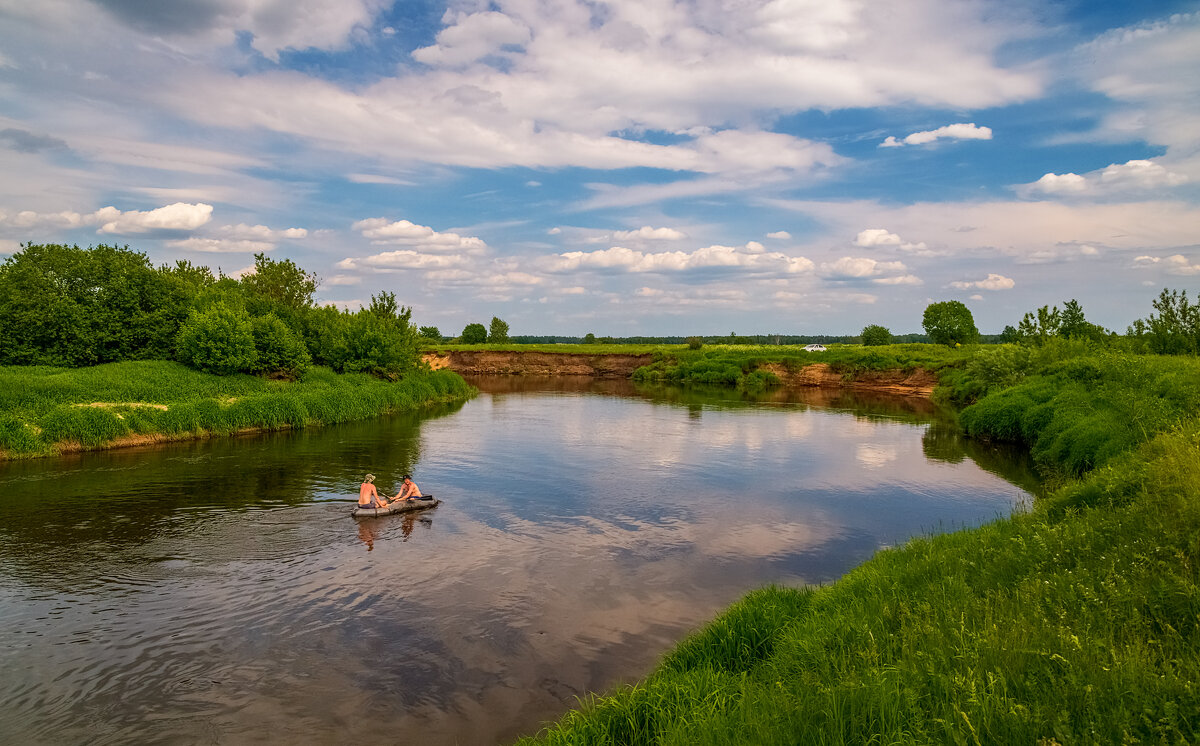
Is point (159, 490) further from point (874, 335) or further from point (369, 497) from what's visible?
point (874, 335)

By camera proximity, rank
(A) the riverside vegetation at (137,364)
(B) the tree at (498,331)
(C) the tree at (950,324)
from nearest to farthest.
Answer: (A) the riverside vegetation at (137,364) → (C) the tree at (950,324) → (B) the tree at (498,331)

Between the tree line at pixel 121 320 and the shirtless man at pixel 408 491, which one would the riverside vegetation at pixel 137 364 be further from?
the shirtless man at pixel 408 491

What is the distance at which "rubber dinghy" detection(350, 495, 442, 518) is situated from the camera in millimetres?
19453

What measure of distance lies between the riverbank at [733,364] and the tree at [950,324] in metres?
8.31

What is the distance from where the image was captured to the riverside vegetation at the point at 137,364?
Answer: 2845cm

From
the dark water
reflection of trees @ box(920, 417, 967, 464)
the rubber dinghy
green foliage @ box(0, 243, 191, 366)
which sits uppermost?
green foliage @ box(0, 243, 191, 366)

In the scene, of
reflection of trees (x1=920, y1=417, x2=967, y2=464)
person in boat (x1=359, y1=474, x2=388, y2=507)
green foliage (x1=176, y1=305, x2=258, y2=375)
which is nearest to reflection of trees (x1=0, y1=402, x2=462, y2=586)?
person in boat (x1=359, y1=474, x2=388, y2=507)

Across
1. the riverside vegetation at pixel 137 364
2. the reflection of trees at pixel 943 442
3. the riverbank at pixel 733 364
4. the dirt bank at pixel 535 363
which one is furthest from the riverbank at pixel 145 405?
the dirt bank at pixel 535 363

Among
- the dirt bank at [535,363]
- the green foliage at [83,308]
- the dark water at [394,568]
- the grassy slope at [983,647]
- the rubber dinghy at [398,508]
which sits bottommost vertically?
the dark water at [394,568]

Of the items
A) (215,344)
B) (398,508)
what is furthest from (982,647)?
(215,344)

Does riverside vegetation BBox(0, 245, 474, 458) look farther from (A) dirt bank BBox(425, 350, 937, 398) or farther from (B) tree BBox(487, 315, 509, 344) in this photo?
(B) tree BBox(487, 315, 509, 344)

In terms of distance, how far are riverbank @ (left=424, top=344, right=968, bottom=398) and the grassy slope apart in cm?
5885

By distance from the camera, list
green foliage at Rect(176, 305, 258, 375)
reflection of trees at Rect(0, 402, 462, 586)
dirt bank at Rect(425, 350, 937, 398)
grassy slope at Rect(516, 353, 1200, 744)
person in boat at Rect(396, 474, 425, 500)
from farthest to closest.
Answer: dirt bank at Rect(425, 350, 937, 398) < green foliage at Rect(176, 305, 258, 375) < person in boat at Rect(396, 474, 425, 500) < reflection of trees at Rect(0, 402, 462, 586) < grassy slope at Rect(516, 353, 1200, 744)

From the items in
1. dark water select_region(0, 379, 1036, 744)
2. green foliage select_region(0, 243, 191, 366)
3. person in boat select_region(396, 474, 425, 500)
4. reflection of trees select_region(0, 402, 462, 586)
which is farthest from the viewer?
green foliage select_region(0, 243, 191, 366)
